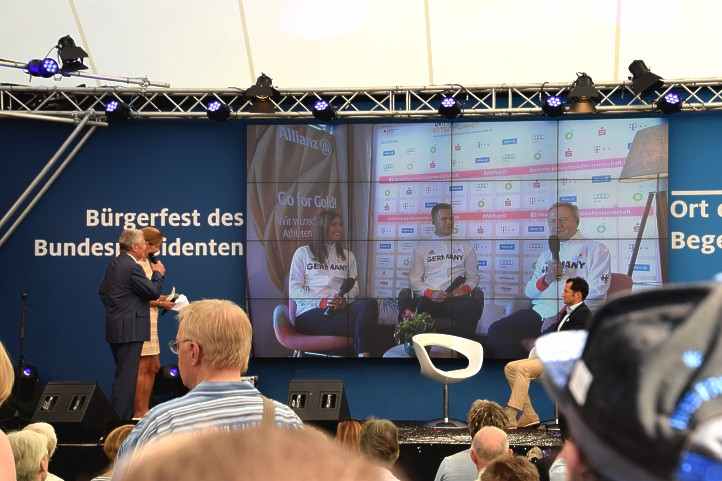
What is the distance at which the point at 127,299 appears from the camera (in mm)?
7770

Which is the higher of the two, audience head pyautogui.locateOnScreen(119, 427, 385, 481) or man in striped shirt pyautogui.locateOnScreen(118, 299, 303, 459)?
audience head pyautogui.locateOnScreen(119, 427, 385, 481)

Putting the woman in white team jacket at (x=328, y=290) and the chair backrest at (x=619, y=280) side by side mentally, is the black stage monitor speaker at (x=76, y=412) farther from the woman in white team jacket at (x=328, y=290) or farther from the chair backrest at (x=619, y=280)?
the chair backrest at (x=619, y=280)

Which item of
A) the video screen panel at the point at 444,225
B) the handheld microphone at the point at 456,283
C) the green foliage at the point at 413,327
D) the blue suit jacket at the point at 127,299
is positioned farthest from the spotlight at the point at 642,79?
the blue suit jacket at the point at 127,299

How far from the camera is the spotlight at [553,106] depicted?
944 cm

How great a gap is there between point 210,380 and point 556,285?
749 cm

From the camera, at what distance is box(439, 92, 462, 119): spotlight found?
960 centimetres

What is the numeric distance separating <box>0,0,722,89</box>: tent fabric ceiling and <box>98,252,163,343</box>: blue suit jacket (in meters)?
2.69

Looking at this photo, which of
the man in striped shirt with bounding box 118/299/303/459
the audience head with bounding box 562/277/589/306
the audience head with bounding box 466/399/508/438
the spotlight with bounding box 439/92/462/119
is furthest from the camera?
the spotlight with bounding box 439/92/462/119

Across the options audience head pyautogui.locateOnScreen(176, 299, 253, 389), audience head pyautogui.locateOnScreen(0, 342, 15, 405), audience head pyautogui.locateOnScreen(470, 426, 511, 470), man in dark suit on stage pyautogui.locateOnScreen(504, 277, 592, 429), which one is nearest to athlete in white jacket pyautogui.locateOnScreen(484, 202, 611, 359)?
man in dark suit on stage pyautogui.locateOnScreen(504, 277, 592, 429)

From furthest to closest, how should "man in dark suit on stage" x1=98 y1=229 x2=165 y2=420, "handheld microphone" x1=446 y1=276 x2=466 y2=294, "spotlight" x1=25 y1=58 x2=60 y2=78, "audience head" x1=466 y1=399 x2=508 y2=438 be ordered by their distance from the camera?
"handheld microphone" x1=446 y1=276 x2=466 y2=294 < "spotlight" x1=25 y1=58 x2=60 y2=78 < "man in dark suit on stage" x1=98 y1=229 x2=165 y2=420 < "audience head" x1=466 y1=399 x2=508 y2=438

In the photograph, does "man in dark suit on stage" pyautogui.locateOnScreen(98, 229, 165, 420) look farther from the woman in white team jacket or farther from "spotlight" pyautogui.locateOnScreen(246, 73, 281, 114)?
the woman in white team jacket

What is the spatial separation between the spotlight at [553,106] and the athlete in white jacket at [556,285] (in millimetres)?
981

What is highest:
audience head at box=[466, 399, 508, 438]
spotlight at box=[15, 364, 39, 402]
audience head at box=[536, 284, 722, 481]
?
audience head at box=[536, 284, 722, 481]

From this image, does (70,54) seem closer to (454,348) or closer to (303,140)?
(303,140)
